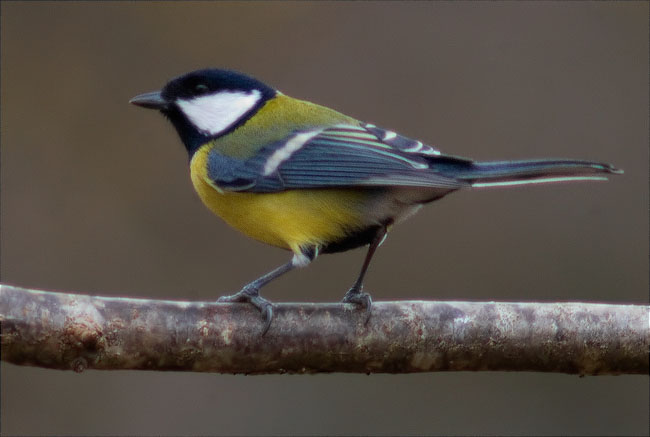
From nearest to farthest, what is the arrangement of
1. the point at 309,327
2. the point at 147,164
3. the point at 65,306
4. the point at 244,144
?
the point at 65,306, the point at 309,327, the point at 244,144, the point at 147,164

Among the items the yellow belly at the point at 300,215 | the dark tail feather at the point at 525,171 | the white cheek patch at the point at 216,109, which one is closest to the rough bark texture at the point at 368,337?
the yellow belly at the point at 300,215

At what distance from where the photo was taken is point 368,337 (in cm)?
246

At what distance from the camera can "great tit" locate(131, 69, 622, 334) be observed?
2611 millimetres

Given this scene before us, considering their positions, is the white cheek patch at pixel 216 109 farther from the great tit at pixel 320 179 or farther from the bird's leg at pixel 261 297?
the bird's leg at pixel 261 297

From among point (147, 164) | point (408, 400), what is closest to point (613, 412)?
point (408, 400)

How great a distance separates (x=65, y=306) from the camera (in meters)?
2.13

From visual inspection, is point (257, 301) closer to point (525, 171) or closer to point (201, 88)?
point (525, 171)

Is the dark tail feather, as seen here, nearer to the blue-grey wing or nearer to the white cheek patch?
the blue-grey wing

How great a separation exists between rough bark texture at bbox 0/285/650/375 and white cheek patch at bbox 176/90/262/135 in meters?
0.88

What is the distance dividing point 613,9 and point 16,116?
12.9 feet

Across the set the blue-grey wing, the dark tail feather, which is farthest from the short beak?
the dark tail feather

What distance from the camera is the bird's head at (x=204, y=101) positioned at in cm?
309

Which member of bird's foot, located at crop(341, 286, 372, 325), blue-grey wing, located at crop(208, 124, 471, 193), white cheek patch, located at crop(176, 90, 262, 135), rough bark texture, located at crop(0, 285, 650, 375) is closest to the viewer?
rough bark texture, located at crop(0, 285, 650, 375)

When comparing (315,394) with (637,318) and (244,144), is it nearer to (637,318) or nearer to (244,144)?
(244,144)
